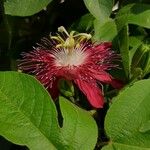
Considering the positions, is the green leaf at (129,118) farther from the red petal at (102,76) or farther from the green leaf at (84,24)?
the green leaf at (84,24)

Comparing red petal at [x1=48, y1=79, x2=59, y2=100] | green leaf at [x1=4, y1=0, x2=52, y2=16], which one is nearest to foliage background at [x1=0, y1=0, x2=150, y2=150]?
green leaf at [x1=4, y1=0, x2=52, y2=16]

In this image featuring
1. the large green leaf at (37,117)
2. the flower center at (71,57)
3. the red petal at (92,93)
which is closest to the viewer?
the large green leaf at (37,117)

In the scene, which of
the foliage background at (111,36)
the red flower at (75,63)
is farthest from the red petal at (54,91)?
the foliage background at (111,36)

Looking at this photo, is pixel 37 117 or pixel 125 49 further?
pixel 125 49

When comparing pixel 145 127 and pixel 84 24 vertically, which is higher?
pixel 84 24

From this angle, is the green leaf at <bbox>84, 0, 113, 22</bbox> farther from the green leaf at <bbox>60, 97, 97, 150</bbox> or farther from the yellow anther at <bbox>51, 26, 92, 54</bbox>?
the green leaf at <bbox>60, 97, 97, 150</bbox>

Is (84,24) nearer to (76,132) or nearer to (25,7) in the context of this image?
(25,7)

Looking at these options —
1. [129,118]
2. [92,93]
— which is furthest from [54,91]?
[129,118]

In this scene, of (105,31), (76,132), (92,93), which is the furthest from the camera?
(105,31)
